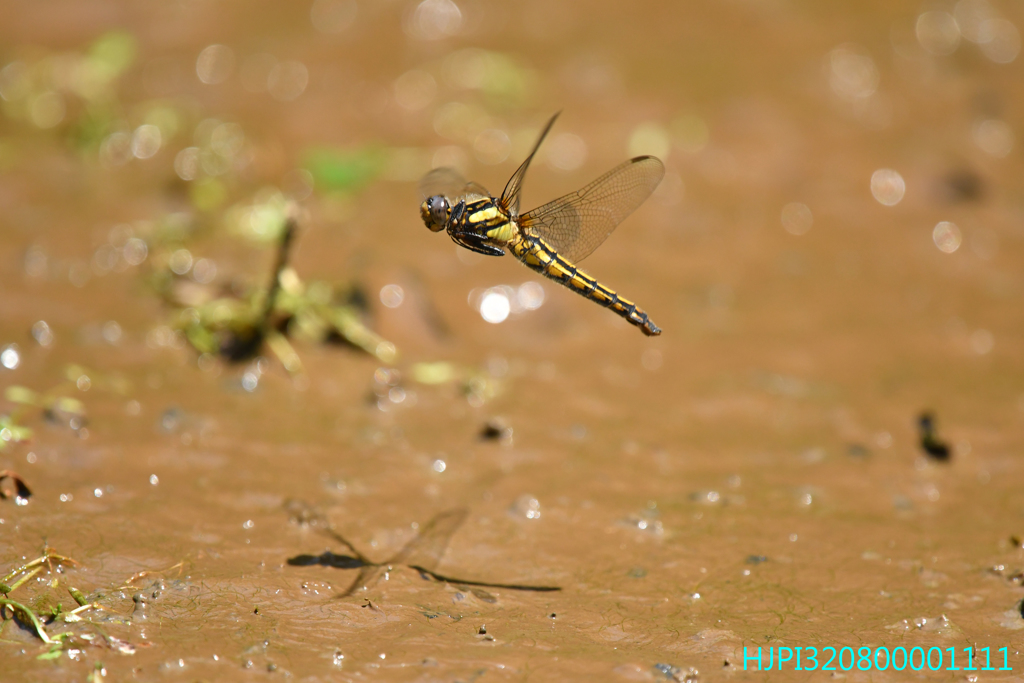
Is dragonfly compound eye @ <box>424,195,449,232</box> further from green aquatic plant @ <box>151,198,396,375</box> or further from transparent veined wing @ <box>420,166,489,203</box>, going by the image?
green aquatic plant @ <box>151,198,396,375</box>

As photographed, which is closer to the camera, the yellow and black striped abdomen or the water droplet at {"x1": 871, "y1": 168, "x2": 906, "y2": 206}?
the yellow and black striped abdomen

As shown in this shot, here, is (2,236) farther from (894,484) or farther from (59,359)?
(894,484)

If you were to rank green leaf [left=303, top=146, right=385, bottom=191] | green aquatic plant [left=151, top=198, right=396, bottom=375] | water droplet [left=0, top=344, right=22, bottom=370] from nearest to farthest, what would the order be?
1. water droplet [left=0, top=344, right=22, bottom=370]
2. green aquatic plant [left=151, top=198, right=396, bottom=375]
3. green leaf [left=303, top=146, right=385, bottom=191]

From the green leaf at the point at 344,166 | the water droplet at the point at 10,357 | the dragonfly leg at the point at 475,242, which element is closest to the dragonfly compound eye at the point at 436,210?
the dragonfly leg at the point at 475,242

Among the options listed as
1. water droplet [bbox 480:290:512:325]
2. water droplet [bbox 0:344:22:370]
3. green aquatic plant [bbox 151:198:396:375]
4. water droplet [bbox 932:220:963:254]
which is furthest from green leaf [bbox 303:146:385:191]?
water droplet [bbox 932:220:963:254]

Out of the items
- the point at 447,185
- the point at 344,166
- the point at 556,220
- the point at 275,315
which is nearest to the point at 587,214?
the point at 556,220

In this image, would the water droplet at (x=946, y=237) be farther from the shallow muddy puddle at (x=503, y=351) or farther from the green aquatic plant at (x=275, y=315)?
the green aquatic plant at (x=275, y=315)

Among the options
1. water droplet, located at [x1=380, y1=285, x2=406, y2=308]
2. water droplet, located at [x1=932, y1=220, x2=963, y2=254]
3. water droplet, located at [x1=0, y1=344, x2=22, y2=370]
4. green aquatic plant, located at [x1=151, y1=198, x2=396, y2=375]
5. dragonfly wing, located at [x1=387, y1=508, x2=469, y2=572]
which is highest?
water droplet, located at [x1=932, y1=220, x2=963, y2=254]

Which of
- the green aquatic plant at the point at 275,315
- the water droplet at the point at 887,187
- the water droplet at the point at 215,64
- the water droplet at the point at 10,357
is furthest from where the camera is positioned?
the water droplet at the point at 215,64
